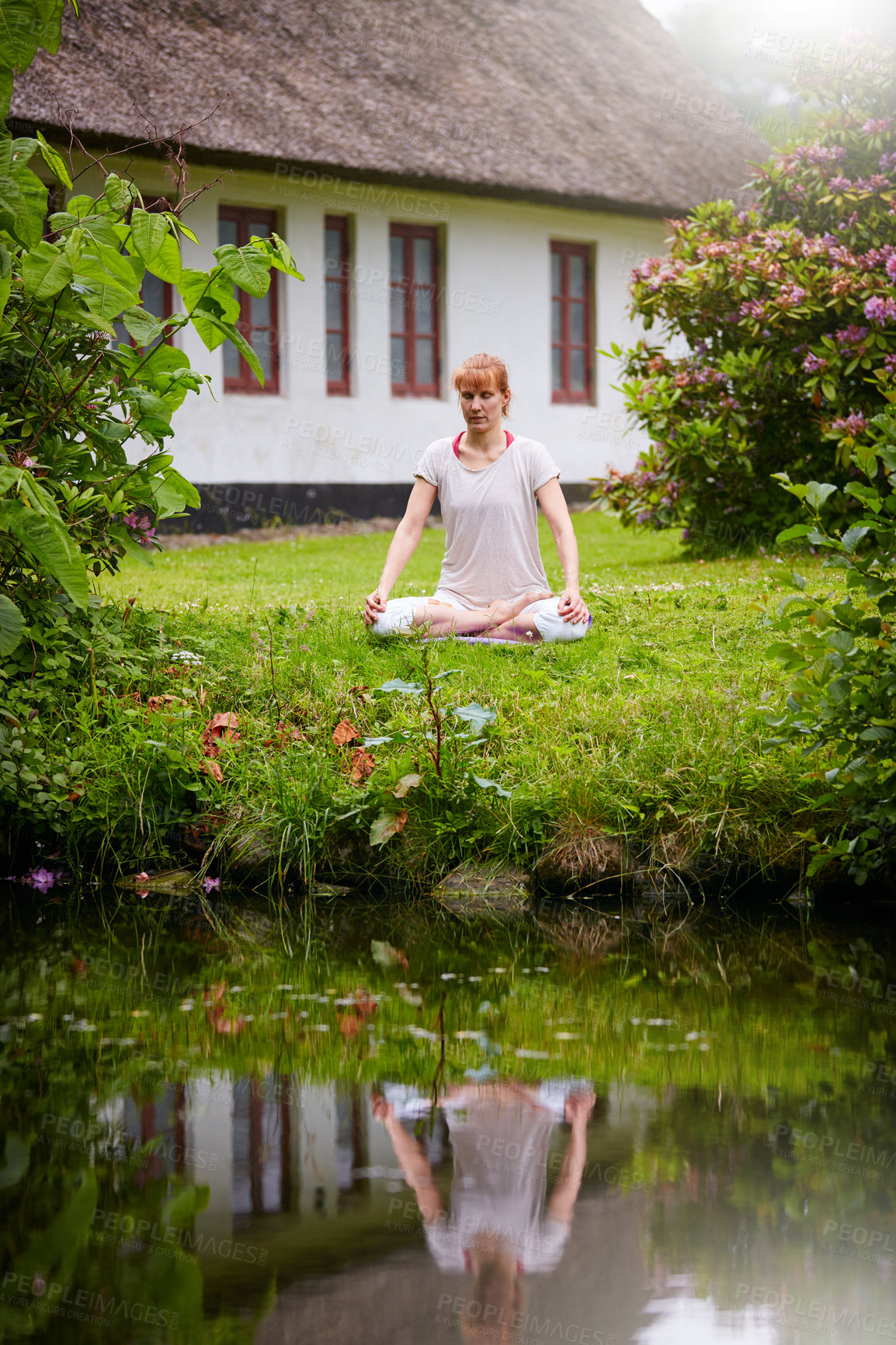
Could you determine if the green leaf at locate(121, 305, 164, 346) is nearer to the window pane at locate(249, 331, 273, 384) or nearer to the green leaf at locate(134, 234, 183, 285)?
the green leaf at locate(134, 234, 183, 285)

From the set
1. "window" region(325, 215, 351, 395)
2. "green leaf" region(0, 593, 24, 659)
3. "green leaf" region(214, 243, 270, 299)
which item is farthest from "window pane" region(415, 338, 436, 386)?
"green leaf" region(0, 593, 24, 659)

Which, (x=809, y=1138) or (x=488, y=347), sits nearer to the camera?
(x=809, y=1138)

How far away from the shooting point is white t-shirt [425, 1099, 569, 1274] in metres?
2.67

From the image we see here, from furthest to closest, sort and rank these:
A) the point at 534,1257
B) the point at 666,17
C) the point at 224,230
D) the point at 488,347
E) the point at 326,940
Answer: the point at 666,17
the point at 488,347
the point at 224,230
the point at 326,940
the point at 534,1257

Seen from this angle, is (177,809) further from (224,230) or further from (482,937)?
(224,230)

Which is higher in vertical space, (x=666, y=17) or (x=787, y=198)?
(x=666, y=17)

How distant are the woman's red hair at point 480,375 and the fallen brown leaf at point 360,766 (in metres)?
1.86

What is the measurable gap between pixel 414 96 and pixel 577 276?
10.2 feet

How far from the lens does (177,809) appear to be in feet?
18.1

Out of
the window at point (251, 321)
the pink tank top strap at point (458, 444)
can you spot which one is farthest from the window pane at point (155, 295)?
the pink tank top strap at point (458, 444)

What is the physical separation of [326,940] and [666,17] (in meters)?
50.8

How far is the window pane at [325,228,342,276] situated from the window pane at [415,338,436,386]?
1.33 metres

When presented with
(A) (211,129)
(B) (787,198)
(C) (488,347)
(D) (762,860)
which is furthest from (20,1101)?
(C) (488,347)

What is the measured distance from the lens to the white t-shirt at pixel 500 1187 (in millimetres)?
2668
